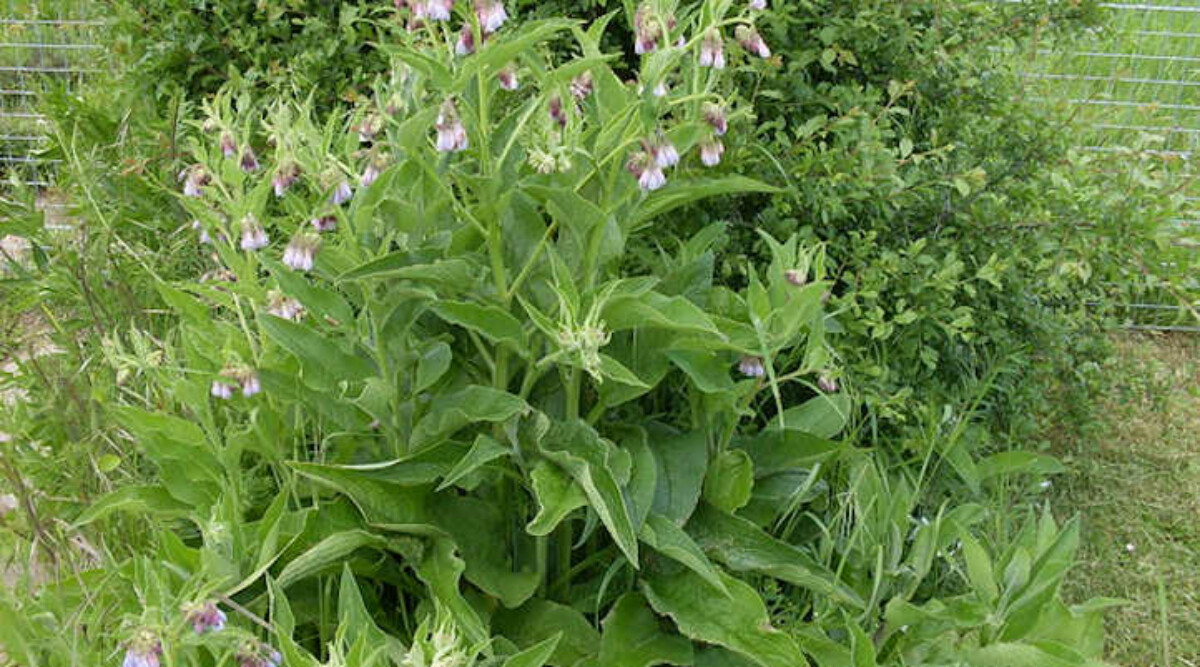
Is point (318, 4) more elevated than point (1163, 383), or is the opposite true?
point (318, 4)

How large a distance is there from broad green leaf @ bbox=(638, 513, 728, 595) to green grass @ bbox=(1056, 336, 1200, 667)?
1.10 meters

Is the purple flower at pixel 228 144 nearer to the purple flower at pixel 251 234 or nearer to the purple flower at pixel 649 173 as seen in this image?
the purple flower at pixel 251 234

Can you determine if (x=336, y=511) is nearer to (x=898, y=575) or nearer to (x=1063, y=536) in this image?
(x=898, y=575)

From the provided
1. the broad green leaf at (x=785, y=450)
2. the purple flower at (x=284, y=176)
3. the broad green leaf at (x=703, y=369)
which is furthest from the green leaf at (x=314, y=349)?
the broad green leaf at (x=785, y=450)

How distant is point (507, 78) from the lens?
219cm

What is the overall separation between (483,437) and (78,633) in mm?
856

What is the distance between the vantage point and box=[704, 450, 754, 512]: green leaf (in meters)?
2.36

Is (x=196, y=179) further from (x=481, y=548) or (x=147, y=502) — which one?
Answer: (x=481, y=548)

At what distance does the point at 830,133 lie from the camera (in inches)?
121

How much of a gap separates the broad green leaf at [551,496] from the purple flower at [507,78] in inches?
25.4

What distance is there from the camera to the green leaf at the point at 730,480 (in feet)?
7.73

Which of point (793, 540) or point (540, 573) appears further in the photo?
point (793, 540)

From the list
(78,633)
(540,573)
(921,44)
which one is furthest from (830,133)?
(78,633)

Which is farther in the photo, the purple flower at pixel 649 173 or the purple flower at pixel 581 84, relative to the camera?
the purple flower at pixel 581 84
